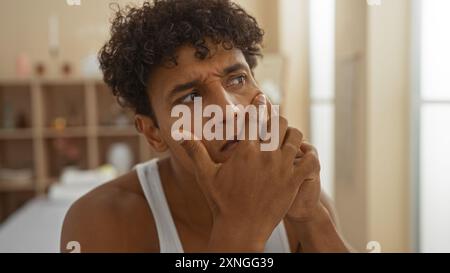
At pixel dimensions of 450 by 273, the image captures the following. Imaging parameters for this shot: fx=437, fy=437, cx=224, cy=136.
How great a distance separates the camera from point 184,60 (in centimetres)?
41

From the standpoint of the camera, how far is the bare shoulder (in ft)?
1.52

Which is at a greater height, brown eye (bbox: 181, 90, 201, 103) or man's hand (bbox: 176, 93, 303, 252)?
brown eye (bbox: 181, 90, 201, 103)

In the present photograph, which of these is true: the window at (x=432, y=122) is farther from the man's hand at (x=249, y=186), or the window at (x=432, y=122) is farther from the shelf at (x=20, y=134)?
the shelf at (x=20, y=134)

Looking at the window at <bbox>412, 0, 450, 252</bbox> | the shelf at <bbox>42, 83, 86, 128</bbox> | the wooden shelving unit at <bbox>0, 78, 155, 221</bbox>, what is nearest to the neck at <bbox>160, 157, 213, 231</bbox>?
the window at <bbox>412, 0, 450, 252</bbox>

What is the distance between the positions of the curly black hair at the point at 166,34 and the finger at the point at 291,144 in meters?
0.10

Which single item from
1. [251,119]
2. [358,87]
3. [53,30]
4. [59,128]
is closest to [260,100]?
[251,119]

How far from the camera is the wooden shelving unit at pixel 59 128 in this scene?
1276 millimetres

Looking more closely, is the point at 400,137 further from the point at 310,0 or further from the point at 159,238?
the point at 159,238

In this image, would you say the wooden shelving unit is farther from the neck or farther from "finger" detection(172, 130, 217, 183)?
"finger" detection(172, 130, 217, 183)

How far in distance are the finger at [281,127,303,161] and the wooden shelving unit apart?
0.81 meters

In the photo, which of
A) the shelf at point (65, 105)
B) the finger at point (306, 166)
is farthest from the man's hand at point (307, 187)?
the shelf at point (65, 105)

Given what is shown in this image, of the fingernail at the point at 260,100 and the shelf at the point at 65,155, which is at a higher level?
the fingernail at the point at 260,100
